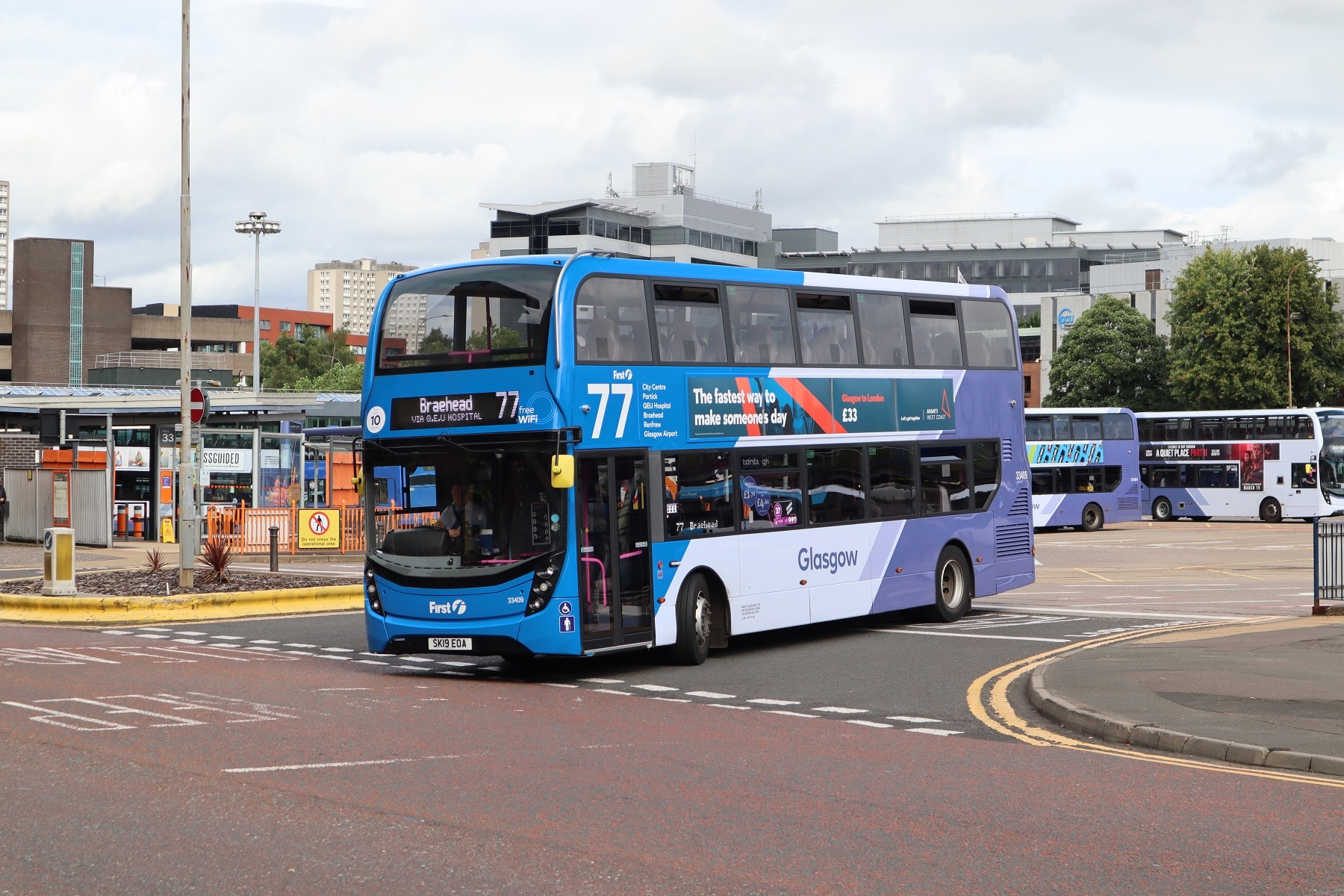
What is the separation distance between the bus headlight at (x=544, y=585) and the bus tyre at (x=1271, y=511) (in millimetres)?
46558

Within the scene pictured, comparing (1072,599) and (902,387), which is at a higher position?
(902,387)

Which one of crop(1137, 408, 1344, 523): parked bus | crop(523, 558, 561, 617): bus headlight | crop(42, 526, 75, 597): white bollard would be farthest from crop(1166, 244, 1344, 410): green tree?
crop(523, 558, 561, 617): bus headlight

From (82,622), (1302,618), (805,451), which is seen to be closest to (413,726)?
(805,451)

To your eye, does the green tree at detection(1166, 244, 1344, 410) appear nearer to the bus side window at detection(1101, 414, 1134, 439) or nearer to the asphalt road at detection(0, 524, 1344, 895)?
the bus side window at detection(1101, 414, 1134, 439)

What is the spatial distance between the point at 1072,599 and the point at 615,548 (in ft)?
40.9

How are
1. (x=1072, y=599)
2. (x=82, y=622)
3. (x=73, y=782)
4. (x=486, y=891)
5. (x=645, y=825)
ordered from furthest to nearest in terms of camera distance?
(x=1072, y=599) → (x=82, y=622) → (x=73, y=782) → (x=645, y=825) → (x=486, y=891)

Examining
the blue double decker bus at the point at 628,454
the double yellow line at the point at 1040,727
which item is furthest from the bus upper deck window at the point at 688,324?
the double yellow line at the point at 1040,727

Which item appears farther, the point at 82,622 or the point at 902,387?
the point at 82,622

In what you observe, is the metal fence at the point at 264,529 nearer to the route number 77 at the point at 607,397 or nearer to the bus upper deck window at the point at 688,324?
the bus upper deck window at the point at 688,324

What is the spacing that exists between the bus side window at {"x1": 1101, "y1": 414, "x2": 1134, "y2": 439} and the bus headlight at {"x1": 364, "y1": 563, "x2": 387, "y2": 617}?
41199 mm

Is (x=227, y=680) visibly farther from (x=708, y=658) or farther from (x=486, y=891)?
(x=486, y=891)

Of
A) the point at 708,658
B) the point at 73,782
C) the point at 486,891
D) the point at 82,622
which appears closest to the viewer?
the point at 486,891

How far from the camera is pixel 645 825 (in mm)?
7508

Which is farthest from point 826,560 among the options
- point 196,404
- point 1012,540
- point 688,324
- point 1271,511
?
point 1271,511
